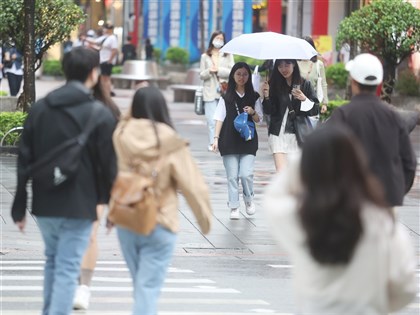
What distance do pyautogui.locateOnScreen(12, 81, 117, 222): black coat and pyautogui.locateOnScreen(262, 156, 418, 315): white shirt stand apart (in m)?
Result: 2.34

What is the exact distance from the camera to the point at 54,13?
21688mm

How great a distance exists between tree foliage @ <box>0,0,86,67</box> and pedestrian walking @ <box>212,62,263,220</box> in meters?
8.16

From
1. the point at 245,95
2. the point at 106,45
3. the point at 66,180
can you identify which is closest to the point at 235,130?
the point at 245,95

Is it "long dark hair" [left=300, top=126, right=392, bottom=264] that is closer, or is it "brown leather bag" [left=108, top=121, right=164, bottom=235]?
"long dark hair" [left=300, top=126, right=392, bottom=264]

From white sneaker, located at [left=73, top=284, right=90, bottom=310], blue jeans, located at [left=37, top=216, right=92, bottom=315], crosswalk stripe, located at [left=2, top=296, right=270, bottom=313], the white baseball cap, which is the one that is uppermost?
the white baseball cap

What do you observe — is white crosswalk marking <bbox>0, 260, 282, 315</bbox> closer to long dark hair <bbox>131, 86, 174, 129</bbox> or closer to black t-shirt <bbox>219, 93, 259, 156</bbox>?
long dark hair <bbox>131, 86, 174, 129</bbox>

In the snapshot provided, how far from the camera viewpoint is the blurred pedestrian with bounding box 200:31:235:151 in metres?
20.1

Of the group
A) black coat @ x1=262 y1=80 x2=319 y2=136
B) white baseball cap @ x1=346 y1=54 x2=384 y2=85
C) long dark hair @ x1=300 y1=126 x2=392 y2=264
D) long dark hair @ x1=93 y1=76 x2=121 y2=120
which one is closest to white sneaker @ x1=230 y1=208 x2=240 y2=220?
black coat @ x1=262 y1=80 x2=319 y2=136

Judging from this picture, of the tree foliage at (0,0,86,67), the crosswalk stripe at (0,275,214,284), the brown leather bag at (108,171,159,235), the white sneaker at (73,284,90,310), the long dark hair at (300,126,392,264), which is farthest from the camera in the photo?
the tree foliage at (0,0,86,67)

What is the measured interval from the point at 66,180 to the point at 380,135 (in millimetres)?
1964

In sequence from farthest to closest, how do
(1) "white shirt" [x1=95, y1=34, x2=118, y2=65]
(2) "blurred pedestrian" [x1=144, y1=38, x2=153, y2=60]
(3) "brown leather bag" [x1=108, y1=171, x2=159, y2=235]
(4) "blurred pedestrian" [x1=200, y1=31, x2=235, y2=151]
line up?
(2) "blurred pedestrian" [x1=144, y1=38, x2=153, y2=60]
(1) "white shirt" [x1=95, y1=34, x2=118, y2=65]
(4) "blurred pedestrian" [x1=200, y1=31, x2=235, y2=151]
(3) "brown leather bag" [x1=108, y1=171, x2=159, y2=235]

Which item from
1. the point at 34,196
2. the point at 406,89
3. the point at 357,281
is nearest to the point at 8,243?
the point at 34,196

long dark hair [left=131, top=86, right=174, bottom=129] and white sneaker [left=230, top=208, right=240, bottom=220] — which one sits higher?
long dark hair [left=131, top=86, right=174, bottom=129]

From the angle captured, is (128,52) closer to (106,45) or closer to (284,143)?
(106,45)
